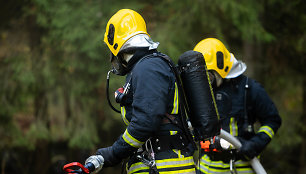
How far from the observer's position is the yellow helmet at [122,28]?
109 inches

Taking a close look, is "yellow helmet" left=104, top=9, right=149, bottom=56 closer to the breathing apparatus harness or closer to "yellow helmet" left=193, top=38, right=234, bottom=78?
the breathing apparatus harness

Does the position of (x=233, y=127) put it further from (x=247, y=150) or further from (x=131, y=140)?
(x=131, y=140)

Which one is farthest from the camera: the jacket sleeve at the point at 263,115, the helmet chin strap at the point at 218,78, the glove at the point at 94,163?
the helmet chin strap at the point at 218,78

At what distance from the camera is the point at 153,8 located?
6953mm

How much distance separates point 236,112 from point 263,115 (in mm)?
335

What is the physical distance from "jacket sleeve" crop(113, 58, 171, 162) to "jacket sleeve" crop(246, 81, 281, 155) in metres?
1.77

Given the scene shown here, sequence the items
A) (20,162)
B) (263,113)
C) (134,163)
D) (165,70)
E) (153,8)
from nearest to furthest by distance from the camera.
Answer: (165,70), (134,163), (263,113), (153,8), (20,162)

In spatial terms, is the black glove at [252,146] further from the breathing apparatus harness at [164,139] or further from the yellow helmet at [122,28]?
the yellow helmet at [122,28]

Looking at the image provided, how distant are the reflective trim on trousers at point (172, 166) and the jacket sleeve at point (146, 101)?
0.65 feet

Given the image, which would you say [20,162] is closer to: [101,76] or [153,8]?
[101,76]

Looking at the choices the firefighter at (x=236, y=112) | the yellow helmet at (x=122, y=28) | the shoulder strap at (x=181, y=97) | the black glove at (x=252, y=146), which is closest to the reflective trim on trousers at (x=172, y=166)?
the shoulder strap at (x=181, y=97)

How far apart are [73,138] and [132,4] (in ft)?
9.60

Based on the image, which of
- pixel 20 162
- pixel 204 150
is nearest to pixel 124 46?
pixel 204 150

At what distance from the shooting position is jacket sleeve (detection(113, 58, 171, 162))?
2.39 meters
